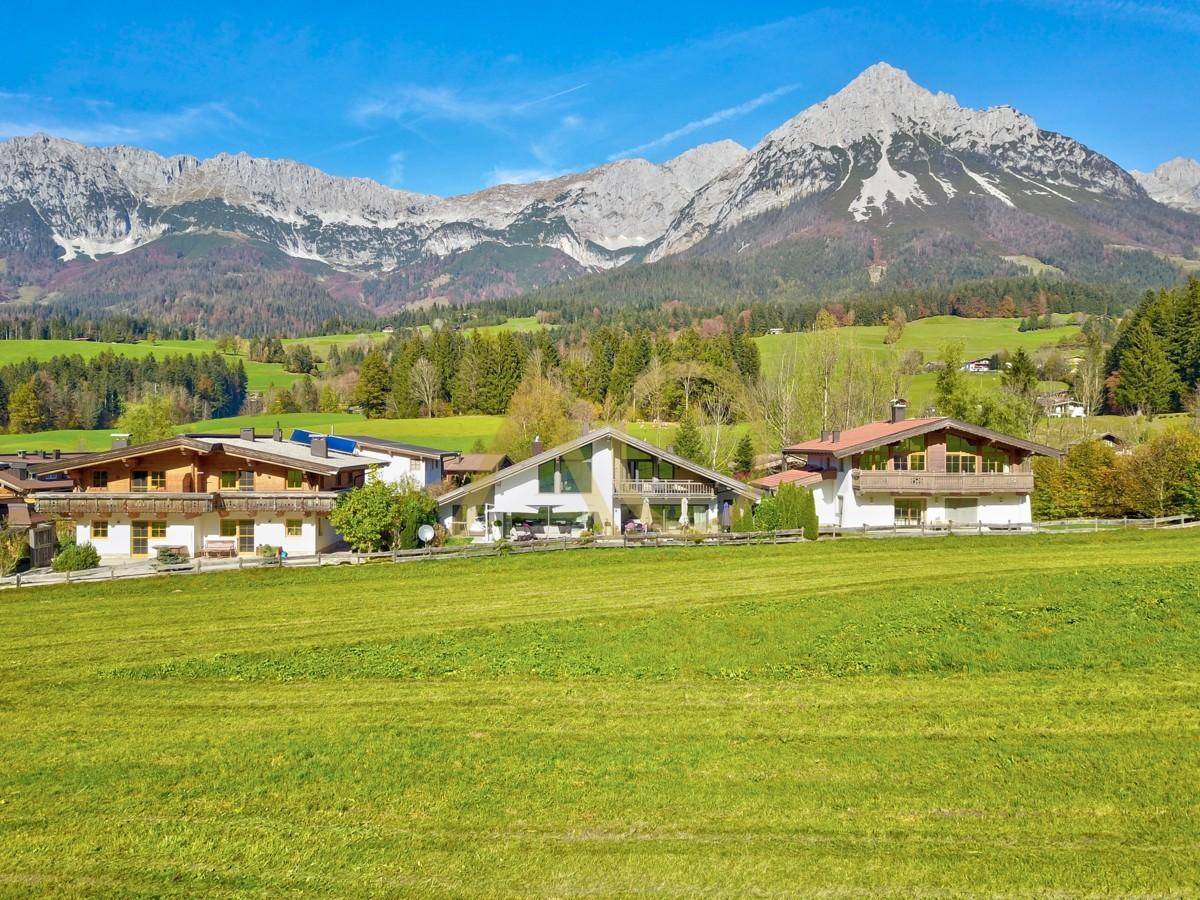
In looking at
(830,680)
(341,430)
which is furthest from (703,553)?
(341,430)

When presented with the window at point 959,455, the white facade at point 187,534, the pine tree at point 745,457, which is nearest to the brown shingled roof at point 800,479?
the window at point 959,455

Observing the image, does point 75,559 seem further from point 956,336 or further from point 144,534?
point 956,336

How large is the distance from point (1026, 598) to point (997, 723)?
8709 mm

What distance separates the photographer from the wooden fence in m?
30.1

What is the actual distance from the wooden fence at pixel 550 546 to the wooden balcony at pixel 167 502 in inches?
99.6

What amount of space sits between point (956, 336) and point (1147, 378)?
57.1 m

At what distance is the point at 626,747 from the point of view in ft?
37.9

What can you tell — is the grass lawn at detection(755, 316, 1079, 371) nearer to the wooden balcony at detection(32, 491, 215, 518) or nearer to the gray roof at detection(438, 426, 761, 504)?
the gray roof at detection(438, 426, 761, 504)

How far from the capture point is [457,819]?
373 inches

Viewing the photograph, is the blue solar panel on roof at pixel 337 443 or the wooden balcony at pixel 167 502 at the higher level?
the blue solar panel on roof at pixel 337 443

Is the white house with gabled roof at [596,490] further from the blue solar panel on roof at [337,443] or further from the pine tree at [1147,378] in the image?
the pine tree at [1147,378]

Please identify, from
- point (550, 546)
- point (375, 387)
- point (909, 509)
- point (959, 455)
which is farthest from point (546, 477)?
point (375, 387)

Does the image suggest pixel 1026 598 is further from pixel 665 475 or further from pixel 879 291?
pixel 879 291

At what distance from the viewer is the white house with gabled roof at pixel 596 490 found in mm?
37719
